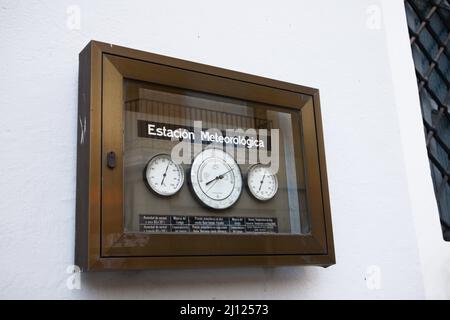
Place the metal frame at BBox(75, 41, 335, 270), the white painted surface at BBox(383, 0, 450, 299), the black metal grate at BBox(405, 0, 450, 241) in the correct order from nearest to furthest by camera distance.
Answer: the metal frame at BBox(75, 41, 335, 270)
the white painted surface at BBox(383, 0, 450, 299)
the black metal grate at BBox(405, 0, 450, 241)

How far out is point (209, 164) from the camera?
698 mm

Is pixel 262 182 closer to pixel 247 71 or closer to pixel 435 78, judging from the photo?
pixel 247 71

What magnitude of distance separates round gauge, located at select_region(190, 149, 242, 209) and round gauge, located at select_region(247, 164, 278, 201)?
2 centimetres

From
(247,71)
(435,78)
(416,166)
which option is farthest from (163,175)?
(435,78)

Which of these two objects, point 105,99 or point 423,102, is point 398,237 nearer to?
point 423,102

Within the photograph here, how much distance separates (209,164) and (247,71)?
7.7 inches

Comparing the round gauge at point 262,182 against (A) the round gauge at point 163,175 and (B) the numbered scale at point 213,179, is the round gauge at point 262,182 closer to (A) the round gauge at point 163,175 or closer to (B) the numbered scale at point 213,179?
(B) the numbered scale at point 213,179

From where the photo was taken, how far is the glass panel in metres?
0.64

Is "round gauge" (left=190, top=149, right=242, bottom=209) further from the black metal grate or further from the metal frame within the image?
the black metal grate

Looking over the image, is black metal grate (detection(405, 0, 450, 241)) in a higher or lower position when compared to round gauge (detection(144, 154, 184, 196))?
higher

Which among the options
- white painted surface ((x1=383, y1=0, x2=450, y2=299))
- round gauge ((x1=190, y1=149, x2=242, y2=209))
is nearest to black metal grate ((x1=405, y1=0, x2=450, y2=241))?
white painted surface ((x1=383, y1=0, x2=450, y2=299))

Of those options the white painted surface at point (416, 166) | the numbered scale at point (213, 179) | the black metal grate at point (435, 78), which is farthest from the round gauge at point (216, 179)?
the black metal grate at point (435, 78)

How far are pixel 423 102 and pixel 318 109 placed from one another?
1.23 ft
